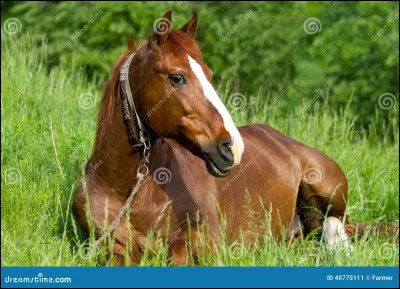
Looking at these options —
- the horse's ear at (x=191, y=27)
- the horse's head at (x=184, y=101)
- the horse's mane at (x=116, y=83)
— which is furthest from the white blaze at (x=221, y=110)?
the horse's ear at (x=191, y=27)

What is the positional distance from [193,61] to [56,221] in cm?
170

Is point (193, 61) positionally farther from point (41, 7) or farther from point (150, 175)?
point (41, 7)

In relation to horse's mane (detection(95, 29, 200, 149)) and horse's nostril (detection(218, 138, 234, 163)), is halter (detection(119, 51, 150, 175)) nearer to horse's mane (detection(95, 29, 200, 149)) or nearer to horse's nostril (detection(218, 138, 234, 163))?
horse's mane (detection(95, 29, 200, 149))

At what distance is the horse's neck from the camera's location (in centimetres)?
462

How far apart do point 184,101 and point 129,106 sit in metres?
0.44

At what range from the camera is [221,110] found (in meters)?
4.26

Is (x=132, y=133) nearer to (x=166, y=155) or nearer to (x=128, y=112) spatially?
(x=128, y=112)

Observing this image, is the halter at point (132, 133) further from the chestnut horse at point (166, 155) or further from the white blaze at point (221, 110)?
the white blaze at point (221, 110)

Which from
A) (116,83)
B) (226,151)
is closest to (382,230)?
(226,151)

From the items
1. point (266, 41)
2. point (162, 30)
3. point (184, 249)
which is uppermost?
point (266, 41)

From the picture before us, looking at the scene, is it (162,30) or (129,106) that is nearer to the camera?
(162,30)

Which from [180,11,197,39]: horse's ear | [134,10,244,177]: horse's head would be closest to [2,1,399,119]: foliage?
[180,11,197,39]: horse's ear

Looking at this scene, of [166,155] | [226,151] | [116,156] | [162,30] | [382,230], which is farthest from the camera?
[382,230]

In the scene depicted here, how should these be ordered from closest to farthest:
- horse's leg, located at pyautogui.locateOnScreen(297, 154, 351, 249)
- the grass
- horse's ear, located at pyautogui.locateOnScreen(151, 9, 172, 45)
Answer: horse's ear, located at pyautogui.locateOnScreen(151, 9, 172, 45), the grass, horse's leg, located at pyautogui.locateOnScreen(297, 154, 351, 249)
